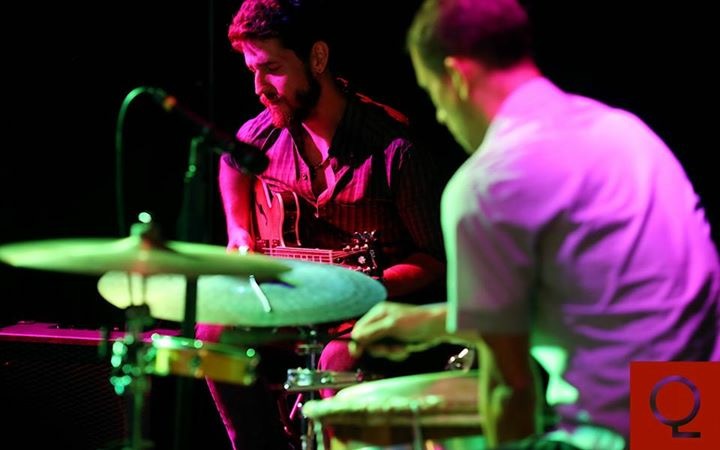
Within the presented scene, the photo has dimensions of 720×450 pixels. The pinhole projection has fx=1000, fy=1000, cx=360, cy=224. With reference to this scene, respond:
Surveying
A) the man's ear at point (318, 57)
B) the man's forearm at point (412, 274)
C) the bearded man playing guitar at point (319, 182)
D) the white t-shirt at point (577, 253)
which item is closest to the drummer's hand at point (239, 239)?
the bearded man playing guitar at point (319, 182)

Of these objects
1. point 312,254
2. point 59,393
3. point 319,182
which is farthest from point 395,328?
point 59,393

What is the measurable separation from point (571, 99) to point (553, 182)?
0.32 meters

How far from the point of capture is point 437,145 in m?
4.04

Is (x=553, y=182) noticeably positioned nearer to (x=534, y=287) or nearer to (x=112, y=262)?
(x=534, y=287)

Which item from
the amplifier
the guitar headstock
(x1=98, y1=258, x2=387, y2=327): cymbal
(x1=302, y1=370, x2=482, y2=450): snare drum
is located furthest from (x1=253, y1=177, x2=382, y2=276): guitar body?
(x1=302, y1=370, x2=482, y2=450): snare drum

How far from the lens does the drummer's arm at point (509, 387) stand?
5.90 ft

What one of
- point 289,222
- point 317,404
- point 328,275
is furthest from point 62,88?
point 317,404

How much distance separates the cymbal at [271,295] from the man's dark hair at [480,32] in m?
0.79

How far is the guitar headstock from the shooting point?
11.5 feet

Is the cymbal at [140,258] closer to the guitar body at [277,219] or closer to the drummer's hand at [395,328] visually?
the drummer's hand at [395,328]

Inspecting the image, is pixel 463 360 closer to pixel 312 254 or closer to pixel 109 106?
pixel 312 254

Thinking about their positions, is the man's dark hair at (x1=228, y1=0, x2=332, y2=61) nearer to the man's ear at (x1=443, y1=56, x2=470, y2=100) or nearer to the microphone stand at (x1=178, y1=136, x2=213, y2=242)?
the microphone stand at (x1=178, y1=136, x2=213, y2=242)

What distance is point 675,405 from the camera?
2506 millimetres

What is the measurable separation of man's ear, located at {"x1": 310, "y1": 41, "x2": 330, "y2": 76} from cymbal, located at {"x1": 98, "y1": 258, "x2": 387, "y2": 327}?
4.20ft
